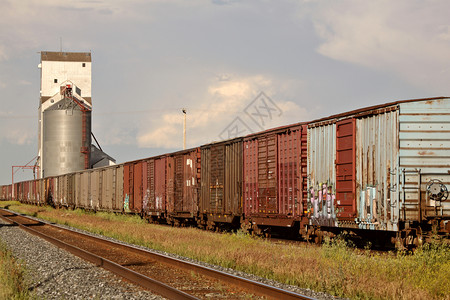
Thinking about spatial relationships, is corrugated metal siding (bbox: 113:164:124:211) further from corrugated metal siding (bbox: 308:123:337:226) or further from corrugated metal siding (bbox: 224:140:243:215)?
corrugated metal siding (bbox: 308:123:337:226)

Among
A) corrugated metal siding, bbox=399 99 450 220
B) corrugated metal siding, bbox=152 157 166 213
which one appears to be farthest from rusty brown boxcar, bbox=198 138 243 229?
corrugated metal siding, bbox=399 99 450 220

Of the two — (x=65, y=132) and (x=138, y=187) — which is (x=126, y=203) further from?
(x=65, y=132)

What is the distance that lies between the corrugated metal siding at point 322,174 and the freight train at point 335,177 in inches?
1.2

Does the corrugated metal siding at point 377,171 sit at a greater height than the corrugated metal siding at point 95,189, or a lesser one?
greater

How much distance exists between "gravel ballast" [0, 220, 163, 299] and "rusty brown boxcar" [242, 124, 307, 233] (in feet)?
22.8

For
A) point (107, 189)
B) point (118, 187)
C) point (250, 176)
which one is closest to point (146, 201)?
point (118, 187)

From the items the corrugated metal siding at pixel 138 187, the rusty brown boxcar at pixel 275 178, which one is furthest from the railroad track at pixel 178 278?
the corrugated metal siding at pixel 138 187

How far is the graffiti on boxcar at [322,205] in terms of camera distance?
47.7 ft

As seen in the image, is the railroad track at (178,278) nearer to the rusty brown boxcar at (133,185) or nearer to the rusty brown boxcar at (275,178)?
the rusty brown boxcar at (275,178)

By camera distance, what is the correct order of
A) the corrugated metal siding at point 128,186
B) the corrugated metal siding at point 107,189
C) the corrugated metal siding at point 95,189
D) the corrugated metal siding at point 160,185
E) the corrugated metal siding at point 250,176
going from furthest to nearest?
the corrugated metal siding at point 95,189, the corrugated metal siding at point 107,189, the corrugated metal siding at point 128,186, the corrugated metal siding at point 160,185, the corrugated metal siding at point 250,176

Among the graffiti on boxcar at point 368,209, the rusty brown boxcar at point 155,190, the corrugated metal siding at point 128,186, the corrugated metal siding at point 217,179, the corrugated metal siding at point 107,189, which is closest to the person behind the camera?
the graffiti on boxcar at point 368,209

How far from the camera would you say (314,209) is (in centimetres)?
1533

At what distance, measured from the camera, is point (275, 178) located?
17.0 meters

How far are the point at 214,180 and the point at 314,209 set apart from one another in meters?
7.00
